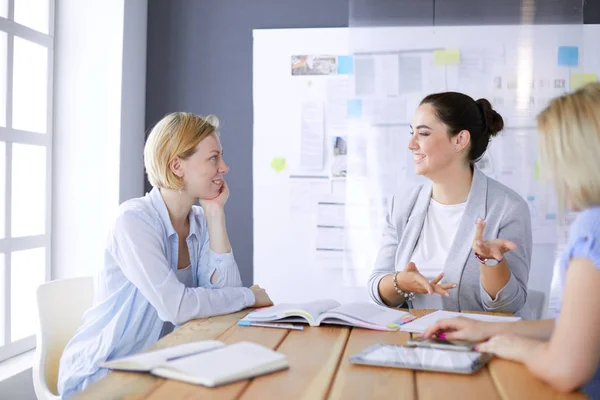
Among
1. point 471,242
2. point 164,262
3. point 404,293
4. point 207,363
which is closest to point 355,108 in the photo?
point 471,242

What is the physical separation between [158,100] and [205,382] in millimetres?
2939

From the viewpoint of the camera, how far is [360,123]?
3.67 m

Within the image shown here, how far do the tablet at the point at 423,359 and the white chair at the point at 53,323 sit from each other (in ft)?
4.21

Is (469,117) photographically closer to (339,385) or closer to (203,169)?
(203,169)

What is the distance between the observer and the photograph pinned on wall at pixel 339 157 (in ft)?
12.5

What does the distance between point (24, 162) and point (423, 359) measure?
2.49 metres

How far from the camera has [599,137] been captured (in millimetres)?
1313

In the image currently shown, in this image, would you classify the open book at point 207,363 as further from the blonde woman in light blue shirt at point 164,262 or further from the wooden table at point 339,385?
the blonde woman in light blue shirt at point 164,262

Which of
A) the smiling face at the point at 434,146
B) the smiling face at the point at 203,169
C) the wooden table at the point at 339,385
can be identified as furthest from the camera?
the smiling face at the point at 434,146

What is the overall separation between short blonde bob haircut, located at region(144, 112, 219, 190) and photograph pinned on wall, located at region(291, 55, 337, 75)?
1.57 m

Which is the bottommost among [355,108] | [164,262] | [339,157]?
[164,262]

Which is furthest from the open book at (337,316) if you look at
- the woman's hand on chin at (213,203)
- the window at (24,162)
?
the window at (24,162)

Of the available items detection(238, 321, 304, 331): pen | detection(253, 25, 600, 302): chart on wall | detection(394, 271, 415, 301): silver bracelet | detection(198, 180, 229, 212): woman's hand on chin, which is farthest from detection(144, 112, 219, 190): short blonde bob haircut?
detection(253, 25, 600, 302): chart on wall

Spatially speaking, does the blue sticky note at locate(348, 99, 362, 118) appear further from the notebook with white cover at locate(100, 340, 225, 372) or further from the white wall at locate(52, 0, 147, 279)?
the notebook with white cover at locate(100, 340, 225, 372)
